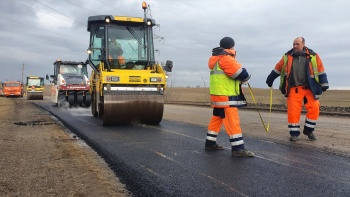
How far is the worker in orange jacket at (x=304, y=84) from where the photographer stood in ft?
21.0

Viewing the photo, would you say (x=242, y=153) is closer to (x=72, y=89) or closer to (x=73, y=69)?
(x=72, y=89)

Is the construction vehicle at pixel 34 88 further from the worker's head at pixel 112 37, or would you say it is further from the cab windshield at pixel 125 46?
the worker's head at pixel 112 37

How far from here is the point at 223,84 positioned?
17.1 feet

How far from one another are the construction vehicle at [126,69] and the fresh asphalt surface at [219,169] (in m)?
2.27

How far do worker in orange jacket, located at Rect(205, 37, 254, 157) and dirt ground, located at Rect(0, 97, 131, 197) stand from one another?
184 centimetres

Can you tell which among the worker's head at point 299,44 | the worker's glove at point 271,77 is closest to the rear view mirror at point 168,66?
the worker's glove at point 271,77

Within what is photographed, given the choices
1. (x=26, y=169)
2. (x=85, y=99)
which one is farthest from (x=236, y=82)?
(x=85, y=99)

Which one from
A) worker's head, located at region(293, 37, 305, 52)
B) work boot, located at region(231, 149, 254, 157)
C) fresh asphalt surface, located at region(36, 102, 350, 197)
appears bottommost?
fresh asphalt surface, located at region(36, 102, 350, 197)

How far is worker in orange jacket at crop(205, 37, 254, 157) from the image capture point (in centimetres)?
503

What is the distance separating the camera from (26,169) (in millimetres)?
4367

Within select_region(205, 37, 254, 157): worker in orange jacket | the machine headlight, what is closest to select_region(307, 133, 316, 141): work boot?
select_region(205, 37, 254, 157): worker in orange jacket

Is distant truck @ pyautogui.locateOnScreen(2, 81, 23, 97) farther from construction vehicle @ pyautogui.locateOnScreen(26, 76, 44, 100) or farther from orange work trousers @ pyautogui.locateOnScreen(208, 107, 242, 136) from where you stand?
orange work trousers @ pyautogui.locateOnScreen(208, 107, 242, 136)

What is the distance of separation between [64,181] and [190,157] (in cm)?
186

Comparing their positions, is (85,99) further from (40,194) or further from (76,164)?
(40,194)
